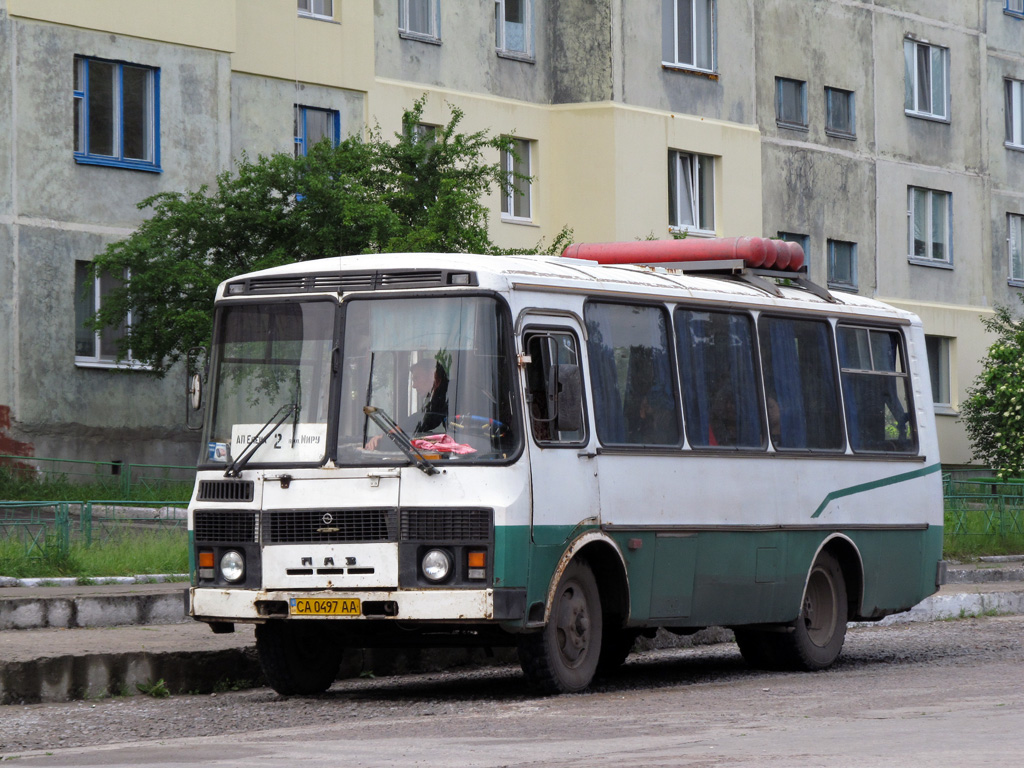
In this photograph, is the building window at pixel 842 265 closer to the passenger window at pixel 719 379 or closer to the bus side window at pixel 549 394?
the passenger window at pixel 719 379

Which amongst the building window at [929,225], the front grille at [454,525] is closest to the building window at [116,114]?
the front grille at [454,525]

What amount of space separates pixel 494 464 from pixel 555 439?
63cm

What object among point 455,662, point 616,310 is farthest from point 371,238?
point 616,310

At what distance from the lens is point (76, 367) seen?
3008 cm

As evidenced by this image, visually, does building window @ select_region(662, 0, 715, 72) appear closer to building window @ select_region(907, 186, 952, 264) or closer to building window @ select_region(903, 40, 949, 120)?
building window @ select_region(903, 40, 949, 120)

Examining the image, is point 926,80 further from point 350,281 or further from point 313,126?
point 350,281

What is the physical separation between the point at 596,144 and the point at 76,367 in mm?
12720

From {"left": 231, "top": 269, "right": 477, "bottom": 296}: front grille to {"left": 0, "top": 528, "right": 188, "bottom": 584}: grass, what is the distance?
24.6 ft

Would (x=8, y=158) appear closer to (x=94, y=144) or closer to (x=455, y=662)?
(x=94, y=144)

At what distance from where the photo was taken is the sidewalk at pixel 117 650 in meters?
13.1

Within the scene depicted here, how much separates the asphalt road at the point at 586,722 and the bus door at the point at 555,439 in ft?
3.89

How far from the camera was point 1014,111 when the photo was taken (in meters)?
50.1

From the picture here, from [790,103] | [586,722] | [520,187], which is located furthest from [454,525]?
[790,103]

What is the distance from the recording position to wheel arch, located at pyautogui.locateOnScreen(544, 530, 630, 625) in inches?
512
